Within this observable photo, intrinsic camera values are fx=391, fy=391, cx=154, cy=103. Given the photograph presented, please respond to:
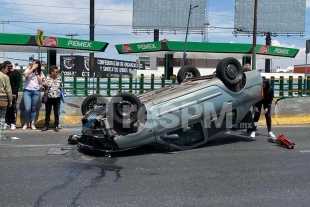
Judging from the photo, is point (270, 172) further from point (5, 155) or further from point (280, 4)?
point (280, 4)

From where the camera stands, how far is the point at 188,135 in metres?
7.38

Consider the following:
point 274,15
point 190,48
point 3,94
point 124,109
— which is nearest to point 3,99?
point 3,94

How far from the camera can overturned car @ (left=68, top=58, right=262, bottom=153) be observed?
6695 millimetres

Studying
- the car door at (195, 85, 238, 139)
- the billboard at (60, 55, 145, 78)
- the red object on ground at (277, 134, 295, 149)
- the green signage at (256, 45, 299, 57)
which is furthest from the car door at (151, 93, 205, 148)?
the billboard at (60, 55, 145, 78)

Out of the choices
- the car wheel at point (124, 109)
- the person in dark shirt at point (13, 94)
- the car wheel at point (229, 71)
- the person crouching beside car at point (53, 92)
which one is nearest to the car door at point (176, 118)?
the car wheel at point (124, 109)

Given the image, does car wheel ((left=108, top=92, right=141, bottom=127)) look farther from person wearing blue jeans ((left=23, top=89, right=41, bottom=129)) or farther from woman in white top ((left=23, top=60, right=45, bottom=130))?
person wearing blue jeans ((left=23, top=89, right=41, bottom=129))

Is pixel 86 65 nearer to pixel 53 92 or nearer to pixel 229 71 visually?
pixel 53 92

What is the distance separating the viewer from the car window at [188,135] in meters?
7.18

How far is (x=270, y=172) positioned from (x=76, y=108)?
6.88 metres

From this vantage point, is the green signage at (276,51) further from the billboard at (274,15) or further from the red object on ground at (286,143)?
the red object on ground at (286,143)

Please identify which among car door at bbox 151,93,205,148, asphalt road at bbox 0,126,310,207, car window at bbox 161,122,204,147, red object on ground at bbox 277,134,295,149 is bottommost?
asphalt road at bbox 0,126,310,207

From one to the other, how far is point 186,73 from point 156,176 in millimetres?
3789

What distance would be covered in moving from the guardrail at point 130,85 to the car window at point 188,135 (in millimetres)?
7327

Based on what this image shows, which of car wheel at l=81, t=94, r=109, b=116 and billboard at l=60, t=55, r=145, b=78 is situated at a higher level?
billboard at l=60, t=55, r=145, b=78
